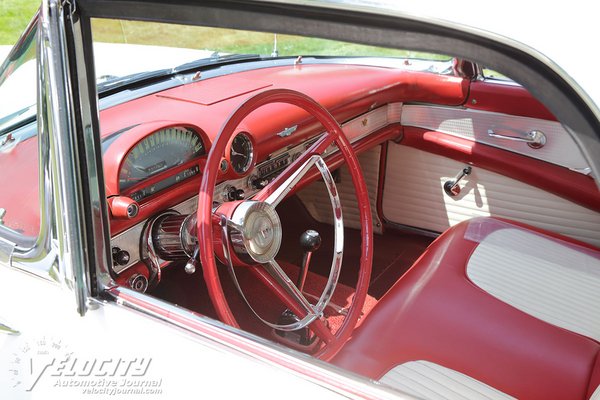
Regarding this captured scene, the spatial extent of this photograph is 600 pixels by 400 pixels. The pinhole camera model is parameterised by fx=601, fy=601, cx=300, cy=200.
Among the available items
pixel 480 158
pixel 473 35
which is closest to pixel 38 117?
pixel 473 35

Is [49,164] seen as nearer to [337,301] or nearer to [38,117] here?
[38,117]

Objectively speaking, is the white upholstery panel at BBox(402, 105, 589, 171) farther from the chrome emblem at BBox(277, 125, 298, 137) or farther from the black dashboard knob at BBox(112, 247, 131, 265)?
the black dashboard knob at BBox(112, 247, 131, 265)

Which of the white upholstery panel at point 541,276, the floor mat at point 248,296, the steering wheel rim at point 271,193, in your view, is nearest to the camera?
the steering wheel rim at point 271,193

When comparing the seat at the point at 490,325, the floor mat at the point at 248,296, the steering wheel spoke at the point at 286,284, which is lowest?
the floor mat at the point at 248,296

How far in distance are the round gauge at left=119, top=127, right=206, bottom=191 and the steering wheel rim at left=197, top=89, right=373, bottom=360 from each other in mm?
283

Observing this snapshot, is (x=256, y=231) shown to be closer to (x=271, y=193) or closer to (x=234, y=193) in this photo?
(x=271, y=193)

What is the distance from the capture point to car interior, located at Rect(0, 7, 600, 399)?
140cm

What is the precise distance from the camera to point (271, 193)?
1.51 metres

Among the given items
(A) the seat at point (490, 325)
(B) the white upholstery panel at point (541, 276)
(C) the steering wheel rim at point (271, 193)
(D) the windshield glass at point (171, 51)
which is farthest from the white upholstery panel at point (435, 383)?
(D) the windshield glass at point (171, 51)

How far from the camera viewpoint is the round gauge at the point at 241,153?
177cm

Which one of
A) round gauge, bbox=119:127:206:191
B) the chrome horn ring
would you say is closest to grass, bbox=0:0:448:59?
round gauge, bbox=119:127:206:191

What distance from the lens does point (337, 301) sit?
2244 millimetres

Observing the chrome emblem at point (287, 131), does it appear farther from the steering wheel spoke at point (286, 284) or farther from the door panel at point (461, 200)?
the door panel at point (461, 200)

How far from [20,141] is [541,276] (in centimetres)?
145
